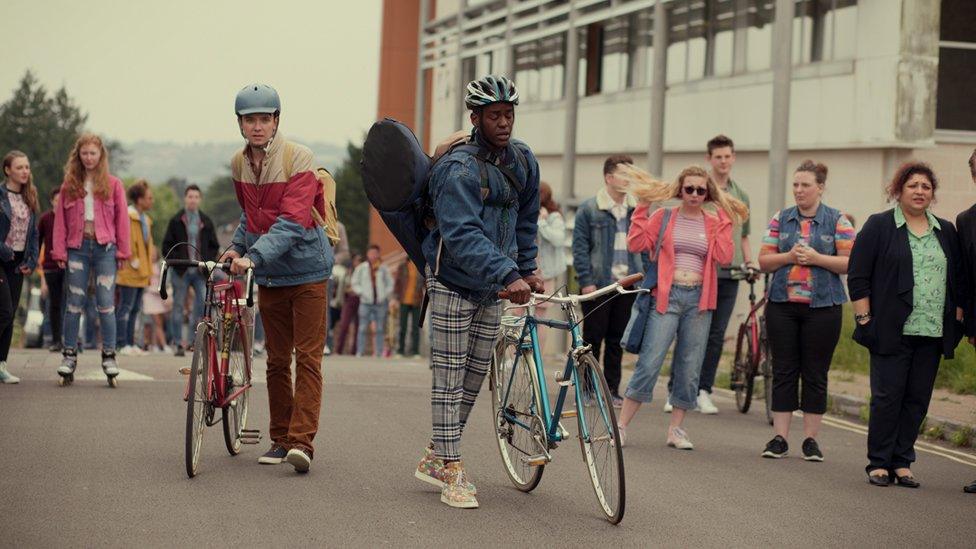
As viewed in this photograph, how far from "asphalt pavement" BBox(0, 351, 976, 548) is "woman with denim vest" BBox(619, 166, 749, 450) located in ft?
1.27

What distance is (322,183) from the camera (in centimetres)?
908

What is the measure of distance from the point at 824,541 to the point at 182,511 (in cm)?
304

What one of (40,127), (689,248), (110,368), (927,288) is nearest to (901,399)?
(927,288)

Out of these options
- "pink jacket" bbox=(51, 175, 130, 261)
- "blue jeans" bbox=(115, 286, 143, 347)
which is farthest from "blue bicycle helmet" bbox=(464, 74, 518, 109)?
"blue jeans" bbox=(115, 286, 143, 347)

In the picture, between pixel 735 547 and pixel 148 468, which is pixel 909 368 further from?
pixel 148 468

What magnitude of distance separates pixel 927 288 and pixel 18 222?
7.35 metres

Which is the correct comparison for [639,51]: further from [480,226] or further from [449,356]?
[480,226]

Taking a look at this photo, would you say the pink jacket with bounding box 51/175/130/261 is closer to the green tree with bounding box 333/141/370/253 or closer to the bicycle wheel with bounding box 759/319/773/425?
the bicycle wheel with bounding box 759/319/773/425

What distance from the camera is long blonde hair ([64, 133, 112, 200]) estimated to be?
12906 millimetres

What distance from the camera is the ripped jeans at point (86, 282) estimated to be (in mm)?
12922

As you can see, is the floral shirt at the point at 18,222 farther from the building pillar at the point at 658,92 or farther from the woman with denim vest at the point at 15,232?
the building pillar at the point at 658,92

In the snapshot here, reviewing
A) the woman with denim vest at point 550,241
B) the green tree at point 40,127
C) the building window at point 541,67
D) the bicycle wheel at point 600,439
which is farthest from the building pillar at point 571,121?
the green tree at point 40,127

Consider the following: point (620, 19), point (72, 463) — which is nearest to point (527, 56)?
point (620, 19)

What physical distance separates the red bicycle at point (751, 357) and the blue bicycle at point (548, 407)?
4622mm
